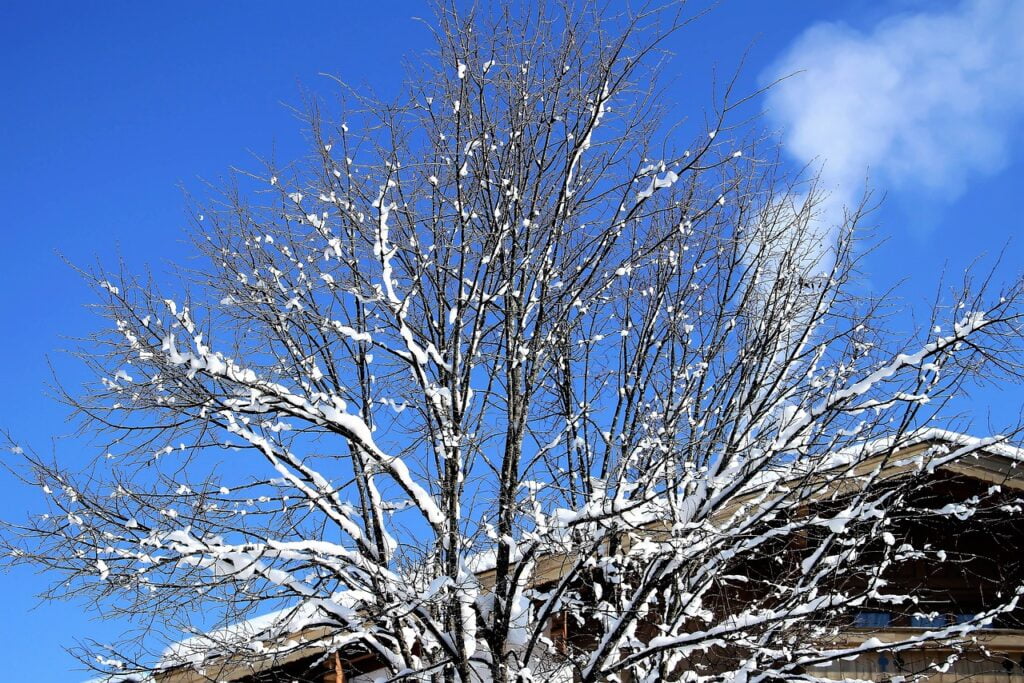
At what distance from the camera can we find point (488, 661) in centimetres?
793

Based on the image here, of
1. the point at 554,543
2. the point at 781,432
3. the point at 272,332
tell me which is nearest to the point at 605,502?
the point at 554,543

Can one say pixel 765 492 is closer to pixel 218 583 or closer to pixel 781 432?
pixel 781 432

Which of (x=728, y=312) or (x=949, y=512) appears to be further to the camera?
(x=728, y=312)

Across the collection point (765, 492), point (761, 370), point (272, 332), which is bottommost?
point (765, 492)

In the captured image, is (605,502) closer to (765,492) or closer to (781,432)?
(781,432)

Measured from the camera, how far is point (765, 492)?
29.7 feet

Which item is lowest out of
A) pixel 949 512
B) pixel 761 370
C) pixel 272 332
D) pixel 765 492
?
pixel 949 512

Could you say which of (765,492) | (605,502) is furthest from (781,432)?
(605,502)

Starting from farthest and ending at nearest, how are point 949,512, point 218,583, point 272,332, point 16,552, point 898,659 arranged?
point 898,659
point 272,332
point 16,552
point 949,512
point 218,583

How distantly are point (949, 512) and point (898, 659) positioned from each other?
111 inches

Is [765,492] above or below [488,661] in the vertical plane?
above

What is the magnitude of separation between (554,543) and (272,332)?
3.48m

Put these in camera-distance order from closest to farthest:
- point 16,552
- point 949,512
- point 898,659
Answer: point 949,512
point 16,552
point 898,659

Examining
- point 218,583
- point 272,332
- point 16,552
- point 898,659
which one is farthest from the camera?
point 898,659
